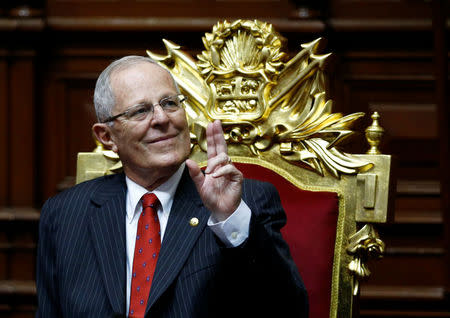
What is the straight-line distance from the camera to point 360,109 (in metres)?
2.56

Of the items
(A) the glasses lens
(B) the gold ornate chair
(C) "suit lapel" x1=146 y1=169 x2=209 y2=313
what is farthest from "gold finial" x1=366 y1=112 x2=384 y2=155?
(A) the glasses lens

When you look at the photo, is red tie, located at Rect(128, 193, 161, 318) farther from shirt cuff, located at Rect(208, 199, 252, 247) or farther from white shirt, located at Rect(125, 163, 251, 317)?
shirt cuff, located at Rect(208, 199, 252, 247)

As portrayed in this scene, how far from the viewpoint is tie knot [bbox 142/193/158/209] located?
1600mm

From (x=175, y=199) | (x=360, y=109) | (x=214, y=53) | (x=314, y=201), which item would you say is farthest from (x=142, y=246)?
(x=360, y=109)

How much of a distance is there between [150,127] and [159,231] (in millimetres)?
246

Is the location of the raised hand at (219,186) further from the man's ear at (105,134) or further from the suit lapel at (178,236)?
the man's ear at (105,134)

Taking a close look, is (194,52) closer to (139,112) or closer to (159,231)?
(139,112)

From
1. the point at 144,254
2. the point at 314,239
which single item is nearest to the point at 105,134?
the point at 144,254

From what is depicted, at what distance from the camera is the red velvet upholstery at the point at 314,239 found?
5.30 ft

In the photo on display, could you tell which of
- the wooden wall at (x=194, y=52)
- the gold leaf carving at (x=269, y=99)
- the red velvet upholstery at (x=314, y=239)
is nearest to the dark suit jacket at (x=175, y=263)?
the red velvet upholstery at (x=314, y=239)

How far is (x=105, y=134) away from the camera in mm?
1715

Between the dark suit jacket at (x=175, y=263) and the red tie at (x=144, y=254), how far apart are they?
0.10ft

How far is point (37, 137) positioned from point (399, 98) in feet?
4.70

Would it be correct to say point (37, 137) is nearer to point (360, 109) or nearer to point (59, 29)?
point (59, 29)
